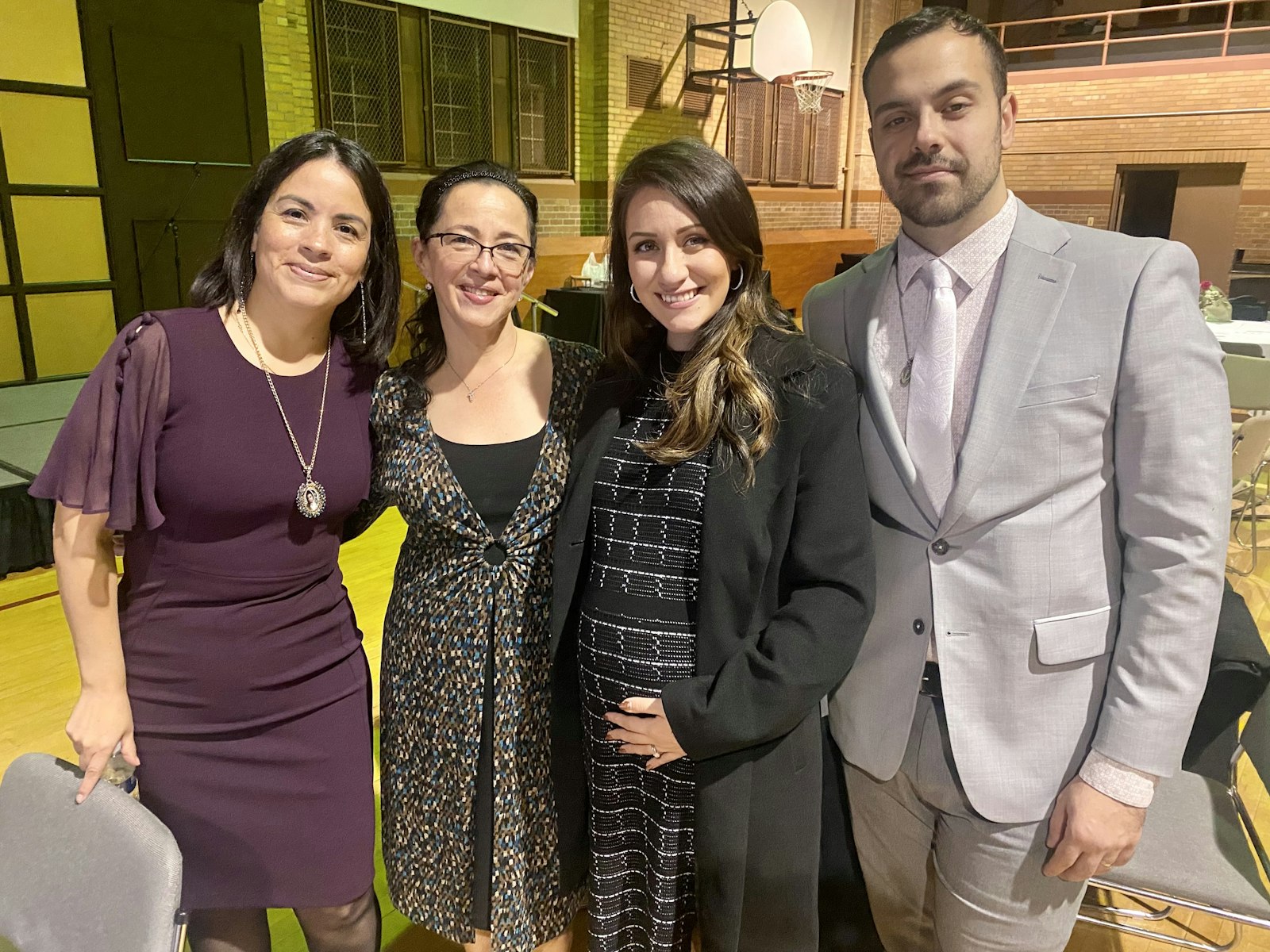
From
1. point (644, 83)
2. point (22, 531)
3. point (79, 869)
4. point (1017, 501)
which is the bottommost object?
point (22, 531)

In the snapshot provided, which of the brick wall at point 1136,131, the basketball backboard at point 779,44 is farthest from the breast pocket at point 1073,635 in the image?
the basketball backboard at point 779,44

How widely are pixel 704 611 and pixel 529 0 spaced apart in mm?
8986

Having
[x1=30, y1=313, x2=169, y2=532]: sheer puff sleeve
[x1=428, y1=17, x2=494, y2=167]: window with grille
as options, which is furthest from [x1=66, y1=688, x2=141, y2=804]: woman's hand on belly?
[x1=428, y1=17, x2=494, y2=167]: window with grille

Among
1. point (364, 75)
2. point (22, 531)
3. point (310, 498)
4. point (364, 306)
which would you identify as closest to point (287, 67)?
point (364, 75)

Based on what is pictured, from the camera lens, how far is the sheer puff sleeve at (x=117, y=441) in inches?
56.6

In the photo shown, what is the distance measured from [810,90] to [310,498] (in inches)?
480

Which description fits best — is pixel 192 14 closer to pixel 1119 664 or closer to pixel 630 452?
pixel 630 452

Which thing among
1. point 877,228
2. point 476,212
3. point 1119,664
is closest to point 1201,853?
point 1119,664

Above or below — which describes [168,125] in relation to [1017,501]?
above

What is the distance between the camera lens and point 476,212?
5.31ft

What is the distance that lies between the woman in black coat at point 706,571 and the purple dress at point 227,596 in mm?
492

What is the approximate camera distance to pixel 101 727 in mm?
1481

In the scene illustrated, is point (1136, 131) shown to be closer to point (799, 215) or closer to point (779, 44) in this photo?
point (779, 44)

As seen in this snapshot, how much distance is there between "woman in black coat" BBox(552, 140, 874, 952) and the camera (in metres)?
1.31
